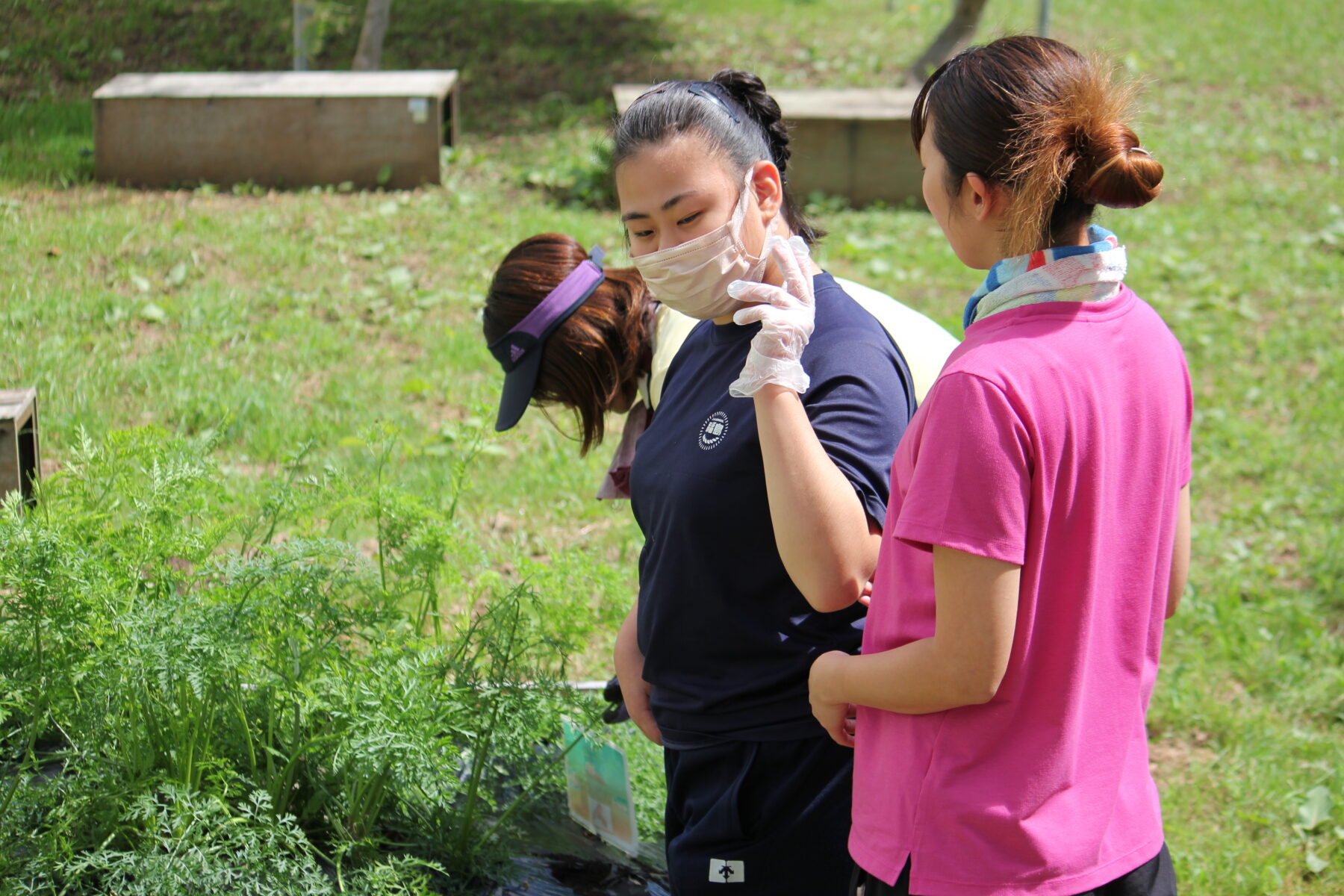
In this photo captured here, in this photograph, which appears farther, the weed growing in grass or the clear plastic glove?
the weed growing in grass

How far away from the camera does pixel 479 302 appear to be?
5695 mm

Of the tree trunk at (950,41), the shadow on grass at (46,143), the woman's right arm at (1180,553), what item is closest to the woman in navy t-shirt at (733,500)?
the woman's right arm at (1180,553)

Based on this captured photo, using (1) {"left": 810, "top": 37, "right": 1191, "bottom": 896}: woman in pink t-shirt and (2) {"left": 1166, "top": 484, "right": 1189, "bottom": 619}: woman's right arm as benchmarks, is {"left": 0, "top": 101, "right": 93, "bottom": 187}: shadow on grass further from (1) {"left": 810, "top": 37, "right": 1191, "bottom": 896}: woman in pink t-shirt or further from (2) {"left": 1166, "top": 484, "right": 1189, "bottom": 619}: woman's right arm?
(2) {"left": 1166, "top": 484, "right": 1189, "bottom": 619}: woman's right arm

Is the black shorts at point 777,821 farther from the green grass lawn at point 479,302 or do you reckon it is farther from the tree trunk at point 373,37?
the tree trunk at point 373,37

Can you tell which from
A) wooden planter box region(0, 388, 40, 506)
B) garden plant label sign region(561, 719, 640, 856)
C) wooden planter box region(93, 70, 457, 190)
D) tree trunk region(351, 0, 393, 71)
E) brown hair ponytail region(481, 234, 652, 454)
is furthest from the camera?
tree trunk region(351, 0, 393, 71)

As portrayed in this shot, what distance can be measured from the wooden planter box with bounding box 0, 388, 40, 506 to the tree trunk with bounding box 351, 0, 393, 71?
6.10 m

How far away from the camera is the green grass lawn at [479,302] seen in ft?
11.1

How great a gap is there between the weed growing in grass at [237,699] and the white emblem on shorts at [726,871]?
19.6 inches

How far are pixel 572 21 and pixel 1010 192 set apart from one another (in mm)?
10588

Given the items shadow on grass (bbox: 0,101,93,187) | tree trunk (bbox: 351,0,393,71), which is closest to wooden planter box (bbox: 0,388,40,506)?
shadow on grass (bbox: 0,101,93,187)

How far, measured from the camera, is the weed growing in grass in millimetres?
1983

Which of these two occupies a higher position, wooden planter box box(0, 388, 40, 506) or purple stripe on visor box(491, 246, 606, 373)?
purple stripe on visor box(491, 246, 606, 373)

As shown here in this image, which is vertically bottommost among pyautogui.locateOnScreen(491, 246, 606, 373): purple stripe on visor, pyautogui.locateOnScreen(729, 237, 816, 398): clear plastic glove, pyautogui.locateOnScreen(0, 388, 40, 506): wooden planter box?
pyautogui.locateOnScreen(0, 388, 40, 506): wooden planter box

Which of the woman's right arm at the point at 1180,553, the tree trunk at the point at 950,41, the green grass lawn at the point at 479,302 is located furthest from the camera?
Result: the tree trunk at the point at 950,41
